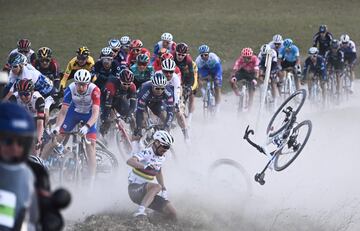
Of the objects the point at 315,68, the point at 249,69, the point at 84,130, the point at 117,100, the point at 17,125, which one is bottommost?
the point at 84,130

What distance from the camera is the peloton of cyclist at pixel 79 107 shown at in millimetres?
13133

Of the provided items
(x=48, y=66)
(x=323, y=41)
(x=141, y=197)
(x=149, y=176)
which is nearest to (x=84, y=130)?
(x=149, y=176)

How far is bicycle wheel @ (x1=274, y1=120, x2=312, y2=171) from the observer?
12172mm

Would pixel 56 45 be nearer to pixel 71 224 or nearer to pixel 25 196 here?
pixel 71 224

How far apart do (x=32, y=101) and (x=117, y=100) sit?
3057mm

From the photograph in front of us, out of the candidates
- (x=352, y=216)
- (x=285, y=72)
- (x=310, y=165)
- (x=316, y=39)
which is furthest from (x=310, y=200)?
(x=316, y=39)

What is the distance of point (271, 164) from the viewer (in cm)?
1278

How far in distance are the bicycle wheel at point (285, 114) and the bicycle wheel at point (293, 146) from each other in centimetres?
22

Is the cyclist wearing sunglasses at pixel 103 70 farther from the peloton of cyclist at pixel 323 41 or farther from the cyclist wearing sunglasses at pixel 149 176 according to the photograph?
the peloton of cyclist at pixel 323 41

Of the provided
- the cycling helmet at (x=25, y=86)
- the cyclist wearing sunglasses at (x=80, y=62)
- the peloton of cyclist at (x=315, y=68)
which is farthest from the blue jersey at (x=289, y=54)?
the cycling helmet at (x=25, y=86)

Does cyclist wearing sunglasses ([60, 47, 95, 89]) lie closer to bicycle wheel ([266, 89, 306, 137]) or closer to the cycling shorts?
bicycle wheel ([266, 89, 306, 137])

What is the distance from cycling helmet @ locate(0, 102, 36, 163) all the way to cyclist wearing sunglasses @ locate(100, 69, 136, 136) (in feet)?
35.0

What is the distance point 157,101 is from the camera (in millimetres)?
15414

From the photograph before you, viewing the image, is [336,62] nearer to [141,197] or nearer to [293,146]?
[293,146]
